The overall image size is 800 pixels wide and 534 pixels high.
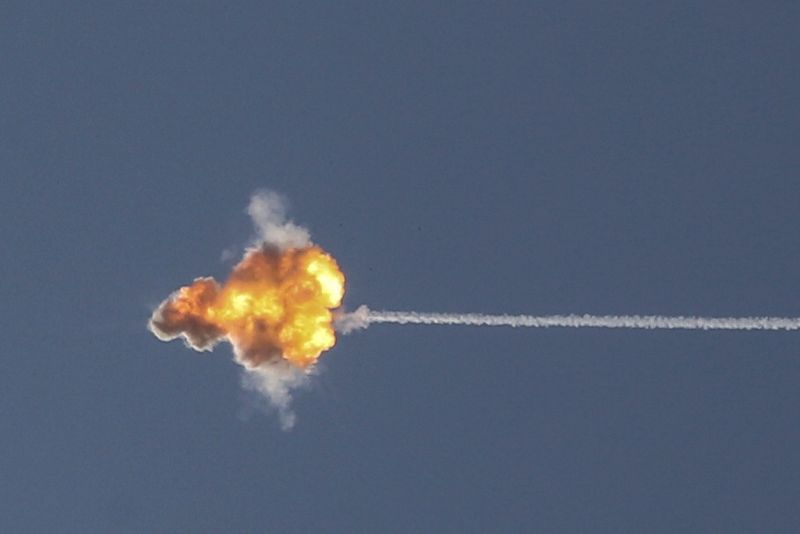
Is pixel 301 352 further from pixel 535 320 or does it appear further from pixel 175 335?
pixel 535 320

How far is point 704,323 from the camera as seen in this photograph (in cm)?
13062

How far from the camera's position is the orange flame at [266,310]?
132625mm

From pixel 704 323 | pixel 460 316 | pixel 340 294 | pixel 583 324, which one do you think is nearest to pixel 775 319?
pixel 704 323

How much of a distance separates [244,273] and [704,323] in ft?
114

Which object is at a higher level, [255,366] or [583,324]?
[583,324]

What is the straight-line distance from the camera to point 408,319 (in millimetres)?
130250

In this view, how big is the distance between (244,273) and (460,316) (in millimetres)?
16857

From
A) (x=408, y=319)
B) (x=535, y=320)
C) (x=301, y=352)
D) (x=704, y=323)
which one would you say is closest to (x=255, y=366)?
(x=301, y=352)

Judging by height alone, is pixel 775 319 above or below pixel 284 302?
above

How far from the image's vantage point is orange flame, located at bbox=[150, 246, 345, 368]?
133m

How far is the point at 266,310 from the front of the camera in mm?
132875

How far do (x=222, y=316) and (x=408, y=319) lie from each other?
1455cm

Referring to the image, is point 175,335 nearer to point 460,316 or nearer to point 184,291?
point 184,291

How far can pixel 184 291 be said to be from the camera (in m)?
135
